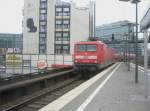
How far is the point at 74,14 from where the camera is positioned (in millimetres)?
97812

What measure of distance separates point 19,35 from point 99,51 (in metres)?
72.9

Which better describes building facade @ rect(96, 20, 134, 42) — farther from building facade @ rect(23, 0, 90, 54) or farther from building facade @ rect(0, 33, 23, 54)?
building facade @ rect(0, 33, 23, 54)

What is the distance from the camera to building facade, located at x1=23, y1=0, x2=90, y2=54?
9681 cm

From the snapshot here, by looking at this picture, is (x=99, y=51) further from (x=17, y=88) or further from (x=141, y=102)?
(x=141, y=102)

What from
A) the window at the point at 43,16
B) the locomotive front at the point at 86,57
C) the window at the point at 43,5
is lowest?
the locomotive front at the point at 86,57

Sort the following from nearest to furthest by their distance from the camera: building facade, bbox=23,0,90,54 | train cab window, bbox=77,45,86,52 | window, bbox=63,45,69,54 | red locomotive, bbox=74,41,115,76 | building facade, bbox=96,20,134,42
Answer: red locomotive, bbox=74,41,115,76, train cab window, bbox=77,45,86,52, building facade, bbox=96,20,134,42, building facade, bbox=23,0,90,54, window, bbox=63,45,69,54

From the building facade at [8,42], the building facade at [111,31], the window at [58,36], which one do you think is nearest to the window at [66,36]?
the window at [58,36]

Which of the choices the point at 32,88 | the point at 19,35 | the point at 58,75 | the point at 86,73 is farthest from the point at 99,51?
the point at 19,35

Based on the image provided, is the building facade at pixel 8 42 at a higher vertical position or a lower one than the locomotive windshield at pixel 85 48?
higher

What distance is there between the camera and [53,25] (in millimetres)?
98375

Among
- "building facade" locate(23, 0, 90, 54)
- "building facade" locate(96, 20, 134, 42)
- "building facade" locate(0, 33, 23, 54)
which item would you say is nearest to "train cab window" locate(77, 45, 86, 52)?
"building facade" locate(0, 33, 23, 54)

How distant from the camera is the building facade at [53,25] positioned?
318 feet

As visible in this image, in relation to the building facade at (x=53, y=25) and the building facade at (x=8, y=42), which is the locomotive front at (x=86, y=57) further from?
the building facade at (x=53, y=25)

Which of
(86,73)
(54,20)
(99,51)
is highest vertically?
(54,20)
